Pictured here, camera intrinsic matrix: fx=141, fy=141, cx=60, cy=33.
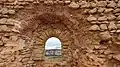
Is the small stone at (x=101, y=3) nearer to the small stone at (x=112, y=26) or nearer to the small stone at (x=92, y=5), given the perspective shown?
the small stone at (x=92, y=5)

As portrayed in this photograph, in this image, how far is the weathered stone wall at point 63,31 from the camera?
3.12 m

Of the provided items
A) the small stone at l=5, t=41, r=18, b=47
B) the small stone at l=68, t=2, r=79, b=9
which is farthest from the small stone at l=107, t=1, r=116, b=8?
the small stone at l=5, t=41, r=18, b=47

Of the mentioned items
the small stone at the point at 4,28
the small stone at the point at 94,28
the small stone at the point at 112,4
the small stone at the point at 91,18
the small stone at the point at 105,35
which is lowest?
the small stone at the point at 105,35

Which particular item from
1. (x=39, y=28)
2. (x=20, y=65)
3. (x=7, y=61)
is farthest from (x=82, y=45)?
(x=7, y=61)

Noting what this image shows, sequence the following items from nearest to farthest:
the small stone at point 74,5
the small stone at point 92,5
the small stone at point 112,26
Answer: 1. the small stone at point 112,26
2. the small stone at point 92,5
3. the small stone at point 74,5

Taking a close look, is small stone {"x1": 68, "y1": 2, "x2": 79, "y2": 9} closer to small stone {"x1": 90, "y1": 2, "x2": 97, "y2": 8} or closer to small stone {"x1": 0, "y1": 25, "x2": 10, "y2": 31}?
small stone {"x1": 90, "y1": 2, "x2": 97, "y2": 8}

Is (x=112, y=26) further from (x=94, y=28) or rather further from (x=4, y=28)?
(x=4, y=28)

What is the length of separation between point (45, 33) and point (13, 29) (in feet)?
2.84

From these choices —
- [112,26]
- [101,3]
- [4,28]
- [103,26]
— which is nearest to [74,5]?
[101,3]

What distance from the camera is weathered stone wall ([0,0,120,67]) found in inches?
123

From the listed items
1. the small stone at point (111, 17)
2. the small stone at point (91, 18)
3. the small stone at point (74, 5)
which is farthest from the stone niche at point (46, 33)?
the small stone at point (111, 17)

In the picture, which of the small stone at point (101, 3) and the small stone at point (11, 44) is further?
the small stone at point (11, 44)

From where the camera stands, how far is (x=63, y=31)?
12.6 ft

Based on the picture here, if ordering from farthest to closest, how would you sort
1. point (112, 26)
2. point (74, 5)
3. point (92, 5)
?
point (74, 5) → point (92, 5) → point (112, 26)
